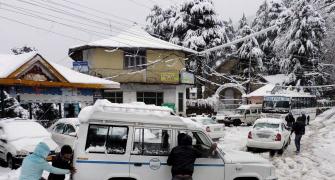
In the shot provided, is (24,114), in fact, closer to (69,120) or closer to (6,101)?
(6,101)

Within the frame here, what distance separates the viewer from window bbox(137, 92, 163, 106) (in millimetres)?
37250

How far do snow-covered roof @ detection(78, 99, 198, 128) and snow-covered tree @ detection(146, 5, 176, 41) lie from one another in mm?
43497

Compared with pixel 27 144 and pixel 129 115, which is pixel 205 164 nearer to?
pixel 129 115

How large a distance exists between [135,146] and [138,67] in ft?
93.1

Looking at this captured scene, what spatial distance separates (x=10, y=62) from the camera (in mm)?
22141

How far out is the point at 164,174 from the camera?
8844 millimetres

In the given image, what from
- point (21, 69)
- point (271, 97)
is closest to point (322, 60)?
point (271, 97)

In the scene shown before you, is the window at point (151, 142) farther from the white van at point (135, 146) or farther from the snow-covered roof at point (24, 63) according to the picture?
the snow-covered roof at point (24, 63)

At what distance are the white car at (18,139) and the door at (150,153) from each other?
7.68 metres

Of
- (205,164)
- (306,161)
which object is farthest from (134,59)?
(205,164)

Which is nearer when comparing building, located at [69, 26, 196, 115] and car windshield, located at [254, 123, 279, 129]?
car windshield, located at [254, 123, 279, 129]

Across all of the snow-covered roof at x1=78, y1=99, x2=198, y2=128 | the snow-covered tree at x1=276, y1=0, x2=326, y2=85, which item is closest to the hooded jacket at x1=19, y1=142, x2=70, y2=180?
the snow-covered roof at x1=78, y1=99, x2=198, y2=128

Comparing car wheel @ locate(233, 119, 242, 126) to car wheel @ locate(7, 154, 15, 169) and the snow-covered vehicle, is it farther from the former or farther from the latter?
car wheel @ locate(7, 154, 15, 169)

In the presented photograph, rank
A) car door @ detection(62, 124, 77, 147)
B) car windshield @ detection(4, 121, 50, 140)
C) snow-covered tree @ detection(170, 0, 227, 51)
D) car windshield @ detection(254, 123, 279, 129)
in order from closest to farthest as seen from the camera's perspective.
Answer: car windshield @ detection(4, 121, 50, 140) < car door @ detection(62, 124, 77, 147) < car windshield @ detection(254, 123, 279, 129) < snow-covered tree @ detection(170, 0, 227, 51)
